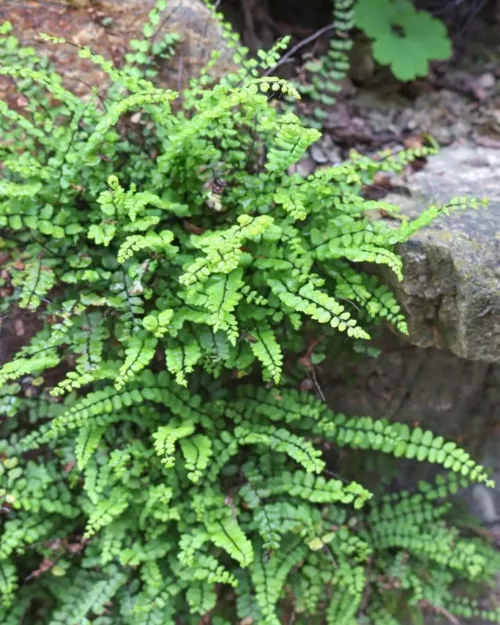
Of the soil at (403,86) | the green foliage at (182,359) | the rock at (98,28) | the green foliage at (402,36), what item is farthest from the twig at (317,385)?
the green foliage at (402,36)

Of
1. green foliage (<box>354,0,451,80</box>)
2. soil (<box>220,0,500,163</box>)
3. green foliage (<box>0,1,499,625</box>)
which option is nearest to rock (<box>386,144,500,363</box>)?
green foliage (<box>0,1,499,625</box>)

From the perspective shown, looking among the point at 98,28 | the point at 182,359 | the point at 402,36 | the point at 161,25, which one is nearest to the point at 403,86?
the point at 402,36

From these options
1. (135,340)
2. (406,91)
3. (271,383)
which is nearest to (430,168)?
(406,91)

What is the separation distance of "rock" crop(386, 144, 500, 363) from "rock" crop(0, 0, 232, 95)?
1.39 m

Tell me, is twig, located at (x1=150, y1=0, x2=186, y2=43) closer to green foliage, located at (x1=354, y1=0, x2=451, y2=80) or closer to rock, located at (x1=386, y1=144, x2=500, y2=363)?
green foliage, located at (x1=354, y1=0, x2=451, y2=80)

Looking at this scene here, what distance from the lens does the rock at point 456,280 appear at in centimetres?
250

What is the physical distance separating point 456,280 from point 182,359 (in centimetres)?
129

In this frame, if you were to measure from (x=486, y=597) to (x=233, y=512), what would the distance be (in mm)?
2083

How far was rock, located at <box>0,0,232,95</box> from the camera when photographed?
2.89 m

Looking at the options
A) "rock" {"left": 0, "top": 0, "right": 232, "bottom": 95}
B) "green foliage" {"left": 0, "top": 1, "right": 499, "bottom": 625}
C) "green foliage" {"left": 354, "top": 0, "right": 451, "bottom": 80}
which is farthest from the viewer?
"green foliage" {"left": 354, "top": 0, "right": 451, "bottom": 80}

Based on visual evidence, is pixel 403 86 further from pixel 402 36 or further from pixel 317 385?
pixel 317 385

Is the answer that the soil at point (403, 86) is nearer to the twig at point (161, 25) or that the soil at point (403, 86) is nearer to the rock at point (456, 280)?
the twig at point (161, 25)

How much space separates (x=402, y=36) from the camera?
342cm

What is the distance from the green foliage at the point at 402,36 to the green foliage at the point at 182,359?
0.69 m
